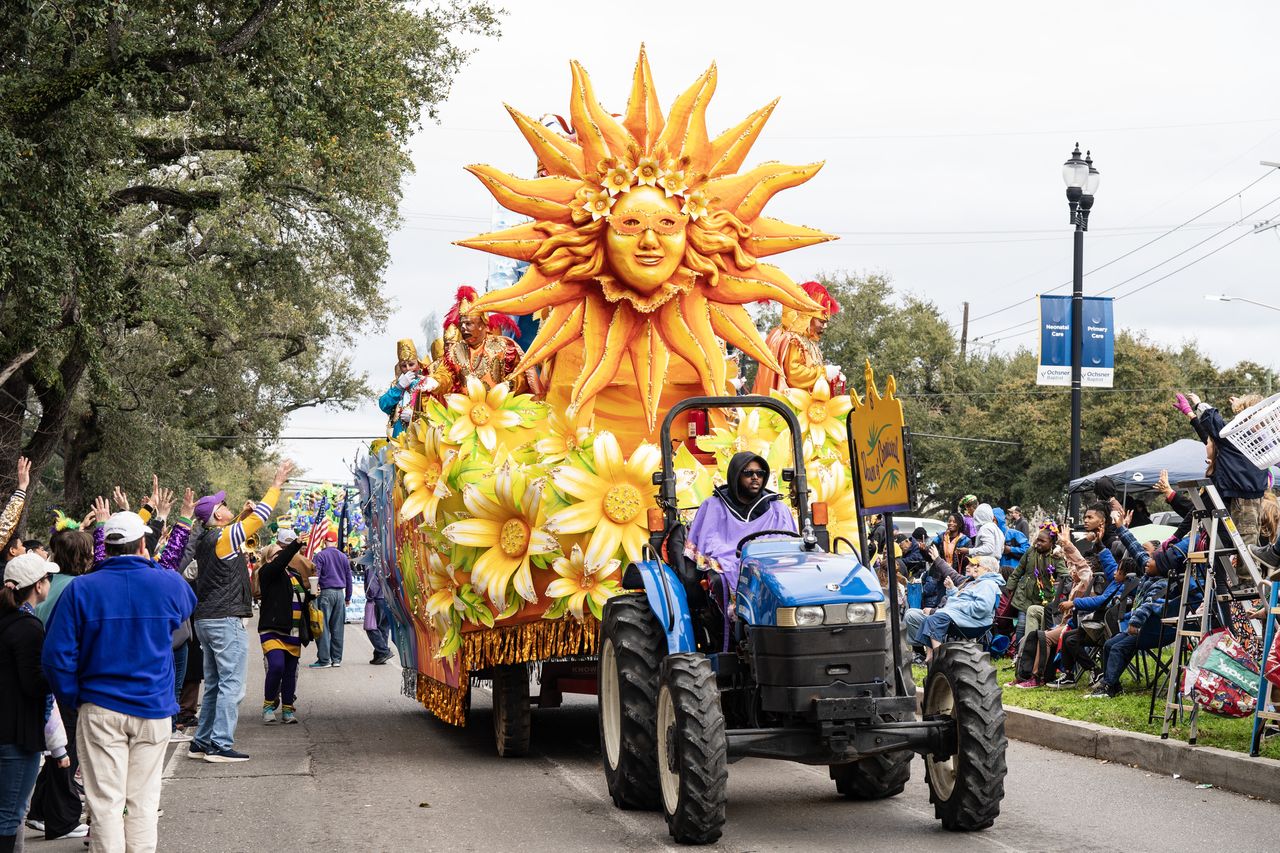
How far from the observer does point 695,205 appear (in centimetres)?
1103

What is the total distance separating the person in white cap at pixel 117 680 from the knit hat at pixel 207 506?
4.74 meters

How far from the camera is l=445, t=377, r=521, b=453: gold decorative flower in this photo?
1088cm

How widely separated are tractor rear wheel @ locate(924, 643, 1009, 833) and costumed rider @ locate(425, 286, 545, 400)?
456cm

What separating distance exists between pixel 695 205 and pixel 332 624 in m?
11.8

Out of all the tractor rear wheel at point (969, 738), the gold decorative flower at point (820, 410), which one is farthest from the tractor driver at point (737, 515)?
the gold decorative flower at point (820, 410)

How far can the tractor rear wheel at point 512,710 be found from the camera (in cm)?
1113

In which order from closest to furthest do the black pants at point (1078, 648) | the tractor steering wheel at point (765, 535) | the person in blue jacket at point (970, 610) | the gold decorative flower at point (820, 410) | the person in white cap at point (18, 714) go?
the person in white cap at point (18, 714) → the tractor steering wheel at point (765, 535) → the gold decorative flower at point (820, 410) → the black pants at point (1078, 648) → the person in blue jacket at point (970, 610)

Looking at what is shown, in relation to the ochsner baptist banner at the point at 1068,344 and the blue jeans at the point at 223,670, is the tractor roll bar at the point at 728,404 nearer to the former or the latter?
the blue jeans at the point at 223,670

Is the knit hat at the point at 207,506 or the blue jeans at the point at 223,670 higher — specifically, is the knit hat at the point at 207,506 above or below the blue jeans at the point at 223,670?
above

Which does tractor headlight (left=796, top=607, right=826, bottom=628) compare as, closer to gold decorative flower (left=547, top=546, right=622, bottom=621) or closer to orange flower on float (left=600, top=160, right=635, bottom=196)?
gold decorative flower (left=547, top=546, right=622, bottom=621)

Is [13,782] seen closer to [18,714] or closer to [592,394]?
[18,714]

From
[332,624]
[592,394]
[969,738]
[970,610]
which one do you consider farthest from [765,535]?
[332,624]

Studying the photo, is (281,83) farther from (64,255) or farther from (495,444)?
(495,444)

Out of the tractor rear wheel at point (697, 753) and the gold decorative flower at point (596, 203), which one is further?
the gold decorative flower at point (596, 203)
